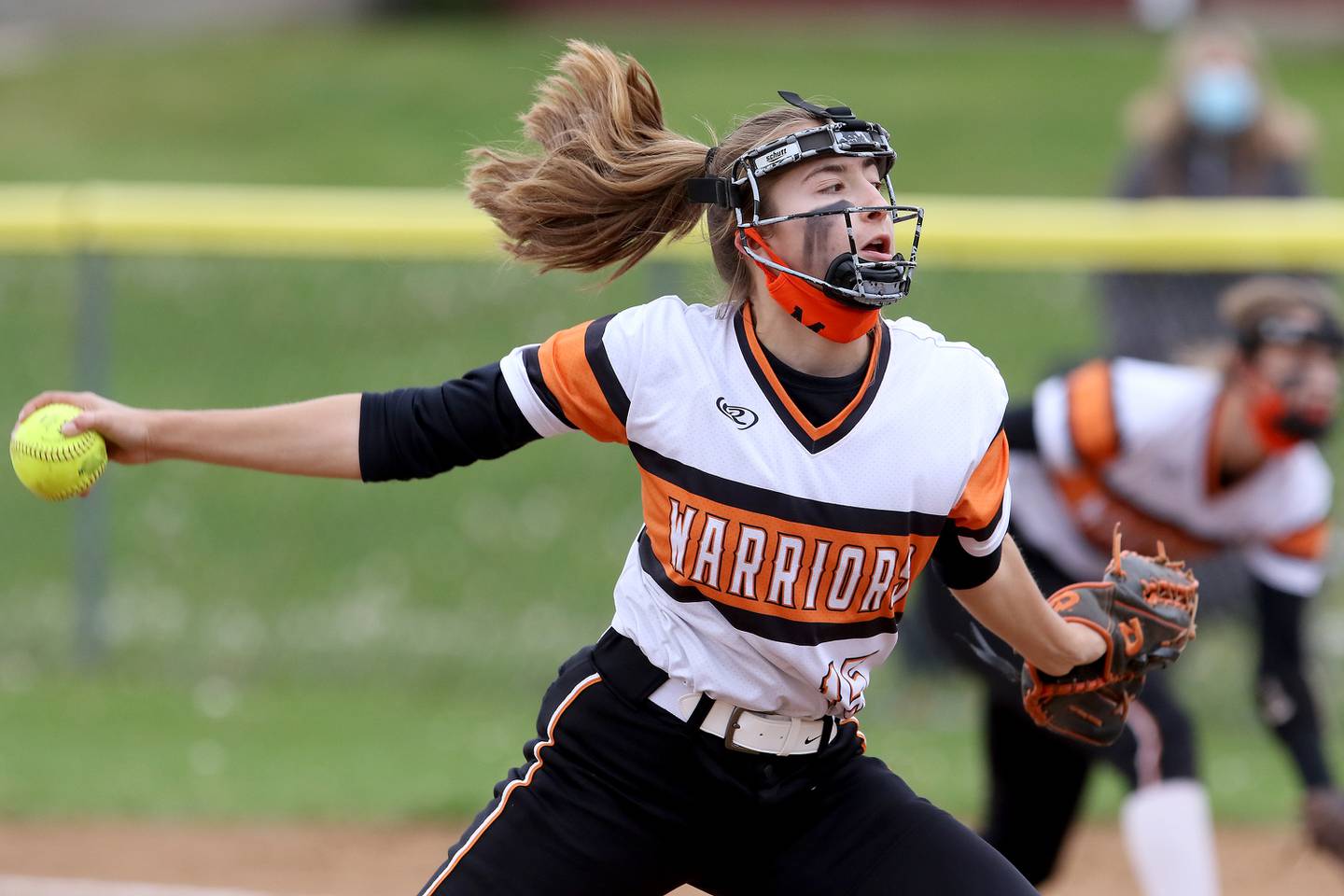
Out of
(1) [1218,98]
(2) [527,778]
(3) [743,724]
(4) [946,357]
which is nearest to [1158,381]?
(4) [946,357]

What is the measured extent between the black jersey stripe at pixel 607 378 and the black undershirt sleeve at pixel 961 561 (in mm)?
583

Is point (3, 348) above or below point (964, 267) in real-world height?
above

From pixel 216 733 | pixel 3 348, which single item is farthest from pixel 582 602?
pixel 3 348

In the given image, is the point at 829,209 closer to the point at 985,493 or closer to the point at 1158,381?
the point at 985,493

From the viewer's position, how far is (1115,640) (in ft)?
11.3

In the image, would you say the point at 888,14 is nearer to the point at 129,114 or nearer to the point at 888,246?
the point at 129,114

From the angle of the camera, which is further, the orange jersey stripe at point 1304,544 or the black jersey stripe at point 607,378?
the orange jersey stripe at point 1304,544

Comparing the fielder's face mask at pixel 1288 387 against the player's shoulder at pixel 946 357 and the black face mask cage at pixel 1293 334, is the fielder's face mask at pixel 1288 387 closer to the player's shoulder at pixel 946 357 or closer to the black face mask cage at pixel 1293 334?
the black face mask cage at pixel 1293 334

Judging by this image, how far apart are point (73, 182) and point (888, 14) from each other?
409 inches

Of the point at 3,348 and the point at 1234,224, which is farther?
the point at 3,348

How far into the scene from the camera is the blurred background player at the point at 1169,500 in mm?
4633

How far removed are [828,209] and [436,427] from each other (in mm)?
770

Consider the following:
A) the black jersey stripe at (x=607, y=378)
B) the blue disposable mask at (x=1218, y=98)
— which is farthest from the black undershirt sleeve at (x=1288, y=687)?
the blue disposable mask at (x=1218, y=98)

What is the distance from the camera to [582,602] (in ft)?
24.9
